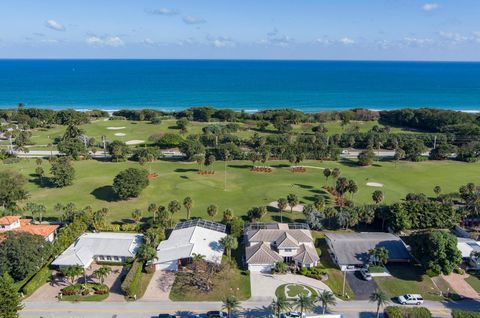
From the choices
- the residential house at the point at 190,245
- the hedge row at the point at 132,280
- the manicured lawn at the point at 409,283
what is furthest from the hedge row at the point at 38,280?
the manicured lawn at the point at 409,283

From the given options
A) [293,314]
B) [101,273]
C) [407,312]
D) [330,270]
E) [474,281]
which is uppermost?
[474,281]

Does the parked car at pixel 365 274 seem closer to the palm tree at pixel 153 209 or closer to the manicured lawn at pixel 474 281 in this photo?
the manicured lawn at pixel 474 281

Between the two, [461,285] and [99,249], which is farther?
[99,249]

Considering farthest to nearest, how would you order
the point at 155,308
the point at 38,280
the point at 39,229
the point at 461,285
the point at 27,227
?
1. the point at 27,227
2. the point at 39,229
3. the point at 461,285
4. the point at 38,280
5. the point at 155,308

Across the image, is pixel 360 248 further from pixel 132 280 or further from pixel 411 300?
pixel 132 280

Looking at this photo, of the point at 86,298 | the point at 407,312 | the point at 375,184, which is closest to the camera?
the point at 407,312

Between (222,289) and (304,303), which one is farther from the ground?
(304,303)

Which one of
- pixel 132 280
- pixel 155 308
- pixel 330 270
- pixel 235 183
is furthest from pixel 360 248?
pixel 235 183

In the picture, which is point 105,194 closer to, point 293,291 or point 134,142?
point 293,291

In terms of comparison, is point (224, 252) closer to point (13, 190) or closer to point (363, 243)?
point (363, 243)
